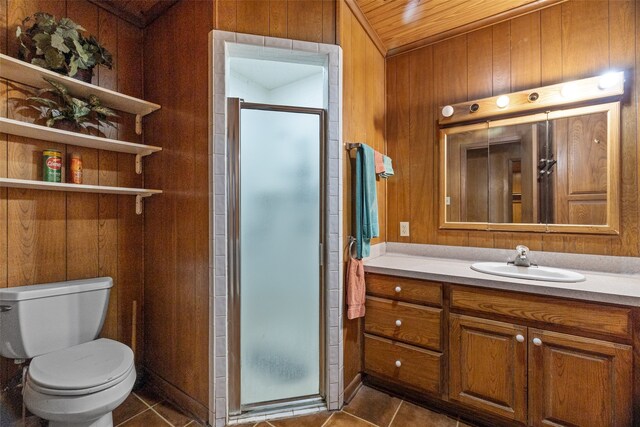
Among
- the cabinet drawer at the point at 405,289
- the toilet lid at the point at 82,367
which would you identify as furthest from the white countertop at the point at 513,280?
the toilet lid at the point at 82,367

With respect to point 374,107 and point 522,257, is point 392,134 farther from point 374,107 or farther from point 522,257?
point 522,257

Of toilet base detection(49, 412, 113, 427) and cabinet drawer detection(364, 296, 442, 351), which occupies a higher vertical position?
cabinet drawer detection(364, 296, 442, 351)

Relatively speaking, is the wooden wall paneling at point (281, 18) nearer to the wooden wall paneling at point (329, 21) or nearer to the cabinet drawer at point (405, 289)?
the wooden wall paneling at point (329, 21)

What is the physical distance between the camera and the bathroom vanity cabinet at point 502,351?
125 centimetres

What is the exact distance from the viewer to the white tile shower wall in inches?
61.2

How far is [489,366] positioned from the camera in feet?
4.95

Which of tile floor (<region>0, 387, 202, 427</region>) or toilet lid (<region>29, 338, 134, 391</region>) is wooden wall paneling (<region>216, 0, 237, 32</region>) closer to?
toilet lid (<region>29, 338, 134, 391</region>)

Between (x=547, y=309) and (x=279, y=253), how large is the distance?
1.39m

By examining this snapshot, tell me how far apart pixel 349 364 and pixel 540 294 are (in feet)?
3.73

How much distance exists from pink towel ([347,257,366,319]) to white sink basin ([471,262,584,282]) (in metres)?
0.69

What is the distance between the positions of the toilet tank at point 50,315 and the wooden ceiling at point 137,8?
1.73 meters

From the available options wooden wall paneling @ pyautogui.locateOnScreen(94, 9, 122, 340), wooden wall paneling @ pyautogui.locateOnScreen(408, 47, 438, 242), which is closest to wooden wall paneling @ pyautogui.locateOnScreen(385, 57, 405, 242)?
wooden wall paneling @ pyautogui.locateOnScreen(408, 47, 438, 242)

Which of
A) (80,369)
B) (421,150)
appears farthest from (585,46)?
(80,369)

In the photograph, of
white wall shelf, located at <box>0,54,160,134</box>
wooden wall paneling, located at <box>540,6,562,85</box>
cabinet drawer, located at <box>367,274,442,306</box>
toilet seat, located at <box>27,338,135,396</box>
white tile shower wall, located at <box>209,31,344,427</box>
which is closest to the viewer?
toilet seat, located at <box>27,338,135,396</box>
